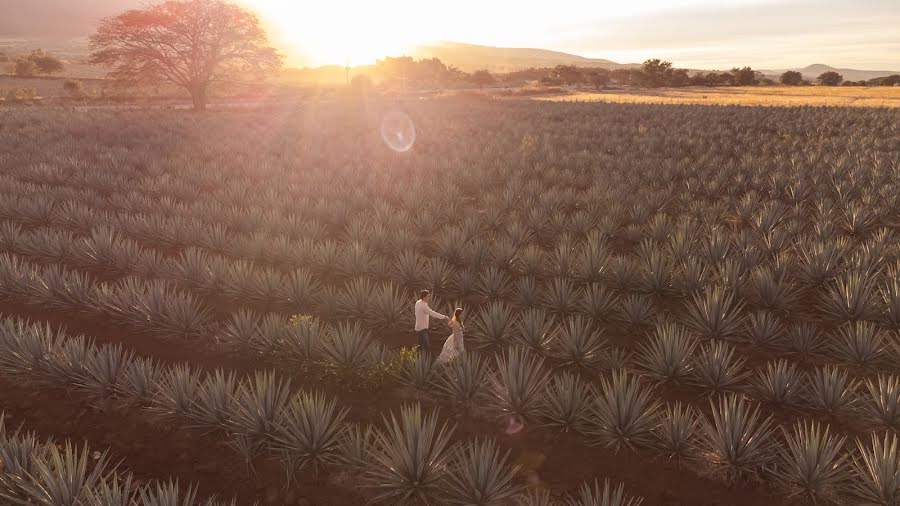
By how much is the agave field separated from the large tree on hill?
869 inches

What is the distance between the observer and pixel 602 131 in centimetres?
2439

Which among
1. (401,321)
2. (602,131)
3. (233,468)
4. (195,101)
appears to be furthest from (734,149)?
(195,101)

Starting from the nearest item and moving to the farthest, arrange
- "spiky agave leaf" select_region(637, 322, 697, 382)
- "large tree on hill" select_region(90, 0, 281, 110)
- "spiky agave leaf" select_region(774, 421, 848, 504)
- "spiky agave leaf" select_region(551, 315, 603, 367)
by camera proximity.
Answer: "spiky agave leaf" select_region(774, 421, 848, 504) → "spiky agave leaf" select_region(637, 322, 697, 382) → "spiky agave leaf" select_region(551, 315, 603, 367) → "large tree on hill" select_region(90, 0, 281, 110)

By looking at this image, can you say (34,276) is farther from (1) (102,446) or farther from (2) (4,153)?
(2) (4,153)

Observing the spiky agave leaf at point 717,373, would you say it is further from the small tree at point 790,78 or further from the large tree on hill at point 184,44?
the small tree at point 790,78

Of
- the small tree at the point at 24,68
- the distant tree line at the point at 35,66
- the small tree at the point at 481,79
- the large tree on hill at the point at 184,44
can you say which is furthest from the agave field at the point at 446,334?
the small tree at the point at 481,79

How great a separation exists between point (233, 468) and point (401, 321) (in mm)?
2909

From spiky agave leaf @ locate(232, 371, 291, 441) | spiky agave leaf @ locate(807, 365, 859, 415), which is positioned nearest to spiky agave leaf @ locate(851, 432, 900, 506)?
spiky agave leaf @ locate(807, 365, 859, 415)

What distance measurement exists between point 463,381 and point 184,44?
124 feet

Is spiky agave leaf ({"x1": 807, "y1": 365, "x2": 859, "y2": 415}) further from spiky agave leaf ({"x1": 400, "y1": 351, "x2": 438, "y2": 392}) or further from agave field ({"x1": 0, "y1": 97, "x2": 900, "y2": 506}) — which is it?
spiky agave leaf ({"x1": 400, "y1": 351, "x2": 438, "y2": 392})

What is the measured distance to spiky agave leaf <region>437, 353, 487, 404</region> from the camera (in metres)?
4.82

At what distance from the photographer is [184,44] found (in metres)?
34.1

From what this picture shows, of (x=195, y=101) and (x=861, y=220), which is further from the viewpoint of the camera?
(x=195, y=101)

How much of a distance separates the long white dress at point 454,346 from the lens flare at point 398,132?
1556cm
